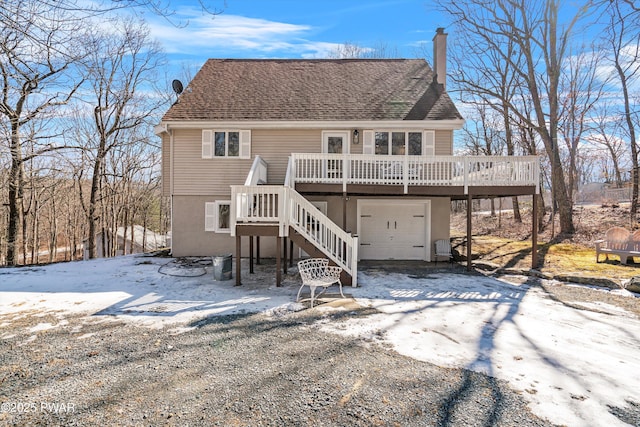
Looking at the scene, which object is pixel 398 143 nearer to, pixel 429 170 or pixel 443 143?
pixel 443 143

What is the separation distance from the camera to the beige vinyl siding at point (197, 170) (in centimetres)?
1151

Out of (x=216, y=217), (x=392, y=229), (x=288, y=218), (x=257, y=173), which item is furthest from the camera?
(x=392, y=229)

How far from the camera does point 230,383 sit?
133 inches

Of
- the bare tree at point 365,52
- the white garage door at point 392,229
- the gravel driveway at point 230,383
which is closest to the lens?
the gravel driveway at point 230,383

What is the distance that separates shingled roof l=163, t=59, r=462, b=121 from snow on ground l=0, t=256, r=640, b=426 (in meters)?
5.82

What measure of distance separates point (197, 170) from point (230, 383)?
9.55 m

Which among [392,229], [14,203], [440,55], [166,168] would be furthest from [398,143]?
[14,203]

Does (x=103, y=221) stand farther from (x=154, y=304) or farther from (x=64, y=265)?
(x=154, y=304)

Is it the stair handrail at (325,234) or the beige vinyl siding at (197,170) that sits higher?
the beige vinyl siding at (197,170)

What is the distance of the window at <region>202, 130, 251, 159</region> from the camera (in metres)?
11.4

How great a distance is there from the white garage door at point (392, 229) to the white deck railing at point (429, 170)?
74.7 inches

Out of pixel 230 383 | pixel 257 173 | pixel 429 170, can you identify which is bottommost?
pixel 230 383

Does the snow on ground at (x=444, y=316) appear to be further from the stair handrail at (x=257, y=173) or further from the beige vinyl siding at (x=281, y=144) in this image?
the beige vinyl siding at (x=281, y=144)

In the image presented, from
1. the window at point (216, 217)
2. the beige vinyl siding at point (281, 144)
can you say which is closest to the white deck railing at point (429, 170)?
the beige vinyl siding at point (281, 144)
